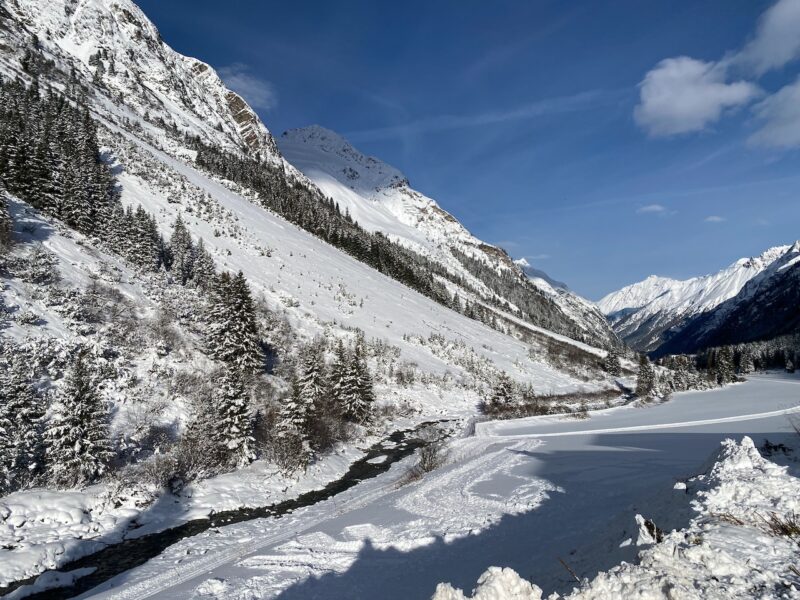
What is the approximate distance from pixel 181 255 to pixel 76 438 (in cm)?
2698

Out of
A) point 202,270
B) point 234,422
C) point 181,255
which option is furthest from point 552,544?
point 181,255

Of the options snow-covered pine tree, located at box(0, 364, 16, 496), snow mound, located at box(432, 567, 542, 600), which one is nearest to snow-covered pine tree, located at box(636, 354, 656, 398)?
snow mound, located at box(432, 567, 542, 600)

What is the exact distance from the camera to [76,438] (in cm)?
1482

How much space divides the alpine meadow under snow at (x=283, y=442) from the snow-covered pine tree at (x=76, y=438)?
3.2 inches

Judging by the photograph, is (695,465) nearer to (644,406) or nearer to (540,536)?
(540,536)

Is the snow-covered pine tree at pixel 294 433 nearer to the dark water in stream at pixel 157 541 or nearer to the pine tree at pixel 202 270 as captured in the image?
the dark water in stream at pixel 157 541

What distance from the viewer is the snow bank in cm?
426

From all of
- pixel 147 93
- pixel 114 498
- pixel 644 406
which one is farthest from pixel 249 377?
pixel 147 93

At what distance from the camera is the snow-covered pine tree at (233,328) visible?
2705cm

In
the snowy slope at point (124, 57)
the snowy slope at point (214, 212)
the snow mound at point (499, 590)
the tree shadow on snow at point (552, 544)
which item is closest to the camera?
the snow mound at point (499, 590)

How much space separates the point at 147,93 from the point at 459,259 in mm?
118944

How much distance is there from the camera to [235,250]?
4797 centimetres

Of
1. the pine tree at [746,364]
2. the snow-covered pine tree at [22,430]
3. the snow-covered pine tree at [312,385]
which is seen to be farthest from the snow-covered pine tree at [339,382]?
the pine tree at [746,364]

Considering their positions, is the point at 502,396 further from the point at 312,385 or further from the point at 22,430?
the point at 22,430
